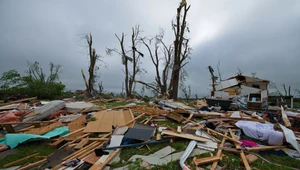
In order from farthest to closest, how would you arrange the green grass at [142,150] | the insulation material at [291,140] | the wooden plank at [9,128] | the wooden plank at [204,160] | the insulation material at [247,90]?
the insulation material at [247,90] < the wooden plank at [9,128] < the insulation material at [291,140] < the green grass at [142,150] < the wooden plank at [204,160]

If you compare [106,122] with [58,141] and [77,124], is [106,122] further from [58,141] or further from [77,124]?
[58,141]

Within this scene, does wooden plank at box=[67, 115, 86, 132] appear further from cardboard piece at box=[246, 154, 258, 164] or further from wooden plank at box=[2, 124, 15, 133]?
cardboard piece at box=[246, 154, 258, 164]

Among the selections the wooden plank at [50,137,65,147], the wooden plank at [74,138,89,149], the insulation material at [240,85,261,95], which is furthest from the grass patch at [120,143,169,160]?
the insulation material at [240,85,261,95]

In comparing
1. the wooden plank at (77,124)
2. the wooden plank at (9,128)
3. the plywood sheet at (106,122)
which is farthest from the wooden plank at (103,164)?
the wooden plank at (9,128)

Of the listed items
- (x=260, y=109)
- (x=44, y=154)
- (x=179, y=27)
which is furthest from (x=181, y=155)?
(x=179, y=27)

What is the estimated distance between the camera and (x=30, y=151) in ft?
11.7

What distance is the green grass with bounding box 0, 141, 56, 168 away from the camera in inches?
125

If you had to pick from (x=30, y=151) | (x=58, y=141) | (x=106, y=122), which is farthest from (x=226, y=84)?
(x=30, y=151)

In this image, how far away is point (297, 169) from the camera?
9.97 feet

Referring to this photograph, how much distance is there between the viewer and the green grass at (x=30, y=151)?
3.18 m

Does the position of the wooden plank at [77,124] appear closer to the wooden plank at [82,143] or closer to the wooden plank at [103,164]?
the wooden plank at [82,143]

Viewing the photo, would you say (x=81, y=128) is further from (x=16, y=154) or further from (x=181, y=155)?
(x=181, y=155)

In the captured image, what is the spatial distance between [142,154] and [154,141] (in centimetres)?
55

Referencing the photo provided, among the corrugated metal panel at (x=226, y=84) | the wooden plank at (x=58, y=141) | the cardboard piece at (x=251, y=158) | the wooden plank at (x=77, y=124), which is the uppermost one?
the corrugated metal panel at (x=226, y=84)
